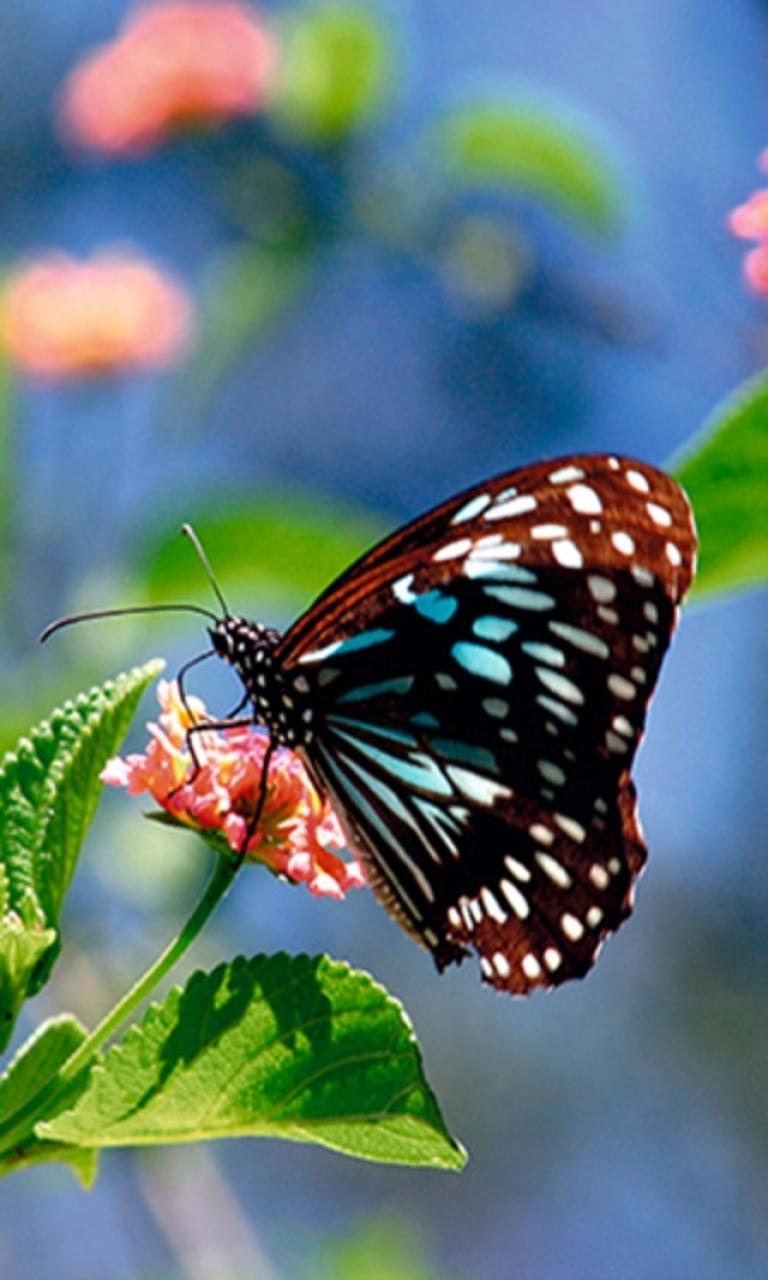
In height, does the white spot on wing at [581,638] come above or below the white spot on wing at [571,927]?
above

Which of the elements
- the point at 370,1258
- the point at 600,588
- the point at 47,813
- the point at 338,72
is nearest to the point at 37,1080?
the point at 47,813

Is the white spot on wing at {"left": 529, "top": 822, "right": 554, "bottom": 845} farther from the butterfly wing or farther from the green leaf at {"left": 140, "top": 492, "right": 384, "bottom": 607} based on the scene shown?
the green leaf at {"left": 140, "top": 492, "right": 384, "bottom": 607}

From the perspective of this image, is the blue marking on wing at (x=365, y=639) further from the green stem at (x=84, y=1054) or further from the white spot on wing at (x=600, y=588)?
the green stem at (x=84, y=1054)

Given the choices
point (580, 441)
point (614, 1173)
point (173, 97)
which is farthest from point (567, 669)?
point (614, 1173)

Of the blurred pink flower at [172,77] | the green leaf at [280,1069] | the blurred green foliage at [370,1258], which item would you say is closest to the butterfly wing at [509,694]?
the green leaf at [280,1069]

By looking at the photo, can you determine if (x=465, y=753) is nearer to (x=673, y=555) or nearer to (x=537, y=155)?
(x=673, y=555)

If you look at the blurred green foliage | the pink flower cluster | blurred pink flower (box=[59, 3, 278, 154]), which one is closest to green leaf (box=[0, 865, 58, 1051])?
the pink flower cluster
